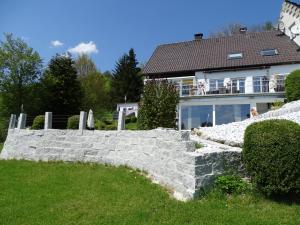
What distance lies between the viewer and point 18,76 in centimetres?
3950

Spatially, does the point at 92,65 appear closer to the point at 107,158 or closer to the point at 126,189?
the point at 107,158

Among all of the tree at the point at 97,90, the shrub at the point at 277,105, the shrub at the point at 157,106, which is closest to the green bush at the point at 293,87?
the shrub at the point at 277,105

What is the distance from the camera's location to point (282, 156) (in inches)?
263

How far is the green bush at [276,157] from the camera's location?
666cm

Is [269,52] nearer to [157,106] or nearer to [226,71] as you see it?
[226,71]

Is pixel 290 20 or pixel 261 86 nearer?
pixel 261 86

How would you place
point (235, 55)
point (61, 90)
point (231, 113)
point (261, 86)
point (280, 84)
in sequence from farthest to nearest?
point (61, 90), point (235, 55), point (280, 84), point (231, 113), point (261, 86)

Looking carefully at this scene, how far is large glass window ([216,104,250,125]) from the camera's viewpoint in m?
27.6

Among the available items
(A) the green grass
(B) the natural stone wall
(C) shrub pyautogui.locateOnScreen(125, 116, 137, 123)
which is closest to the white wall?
(C) shrub pyautogui.locateOnScreen(125, 116, 137, 123)

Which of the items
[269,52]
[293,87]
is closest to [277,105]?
[293,87]

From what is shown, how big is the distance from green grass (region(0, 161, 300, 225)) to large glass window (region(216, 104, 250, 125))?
62.5 feet

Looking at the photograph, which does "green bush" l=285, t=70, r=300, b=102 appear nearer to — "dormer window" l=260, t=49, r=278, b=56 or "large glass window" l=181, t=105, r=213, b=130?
"large glass window" l=181, t=105, r=213, b=130

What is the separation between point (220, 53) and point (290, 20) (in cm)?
709

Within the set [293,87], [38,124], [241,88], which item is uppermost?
[241,88]
